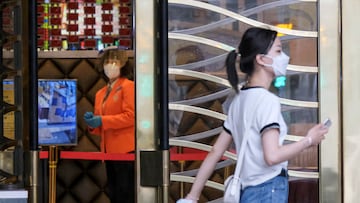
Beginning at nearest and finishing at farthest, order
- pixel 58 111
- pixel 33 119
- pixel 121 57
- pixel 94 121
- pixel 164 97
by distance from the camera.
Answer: pixel 164 97
pixel 33 119
pixel 94 121
pixel 121 57
pixel 58 111

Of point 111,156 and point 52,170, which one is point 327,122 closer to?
point 111,156

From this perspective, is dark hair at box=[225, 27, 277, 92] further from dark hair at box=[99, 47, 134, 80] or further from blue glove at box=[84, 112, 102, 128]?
blue glove at box=[84, 112, 102, 128]

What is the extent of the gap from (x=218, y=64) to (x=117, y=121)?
149 centimetres

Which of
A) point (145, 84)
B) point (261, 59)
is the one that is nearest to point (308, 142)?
point (261, 59)

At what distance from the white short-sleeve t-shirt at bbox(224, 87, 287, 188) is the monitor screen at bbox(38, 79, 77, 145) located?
2.59 metres

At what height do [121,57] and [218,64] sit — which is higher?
[121,57]

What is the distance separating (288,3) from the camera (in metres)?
3.37

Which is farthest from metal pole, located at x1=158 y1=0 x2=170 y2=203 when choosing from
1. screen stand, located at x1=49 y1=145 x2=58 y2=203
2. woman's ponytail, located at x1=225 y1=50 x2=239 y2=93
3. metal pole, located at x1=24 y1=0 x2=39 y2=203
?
screen stand, located at x1=49 y1=145 x2=58 y2=203

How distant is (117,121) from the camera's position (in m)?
4.69

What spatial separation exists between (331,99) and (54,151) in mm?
2615

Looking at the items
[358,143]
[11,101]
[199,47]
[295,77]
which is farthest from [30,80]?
[358,143]

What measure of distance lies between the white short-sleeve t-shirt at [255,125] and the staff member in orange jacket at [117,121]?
1.49m

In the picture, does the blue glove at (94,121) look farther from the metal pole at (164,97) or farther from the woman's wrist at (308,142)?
the woman's wrist at (308,142)

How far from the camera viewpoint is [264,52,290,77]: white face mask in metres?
3.24
